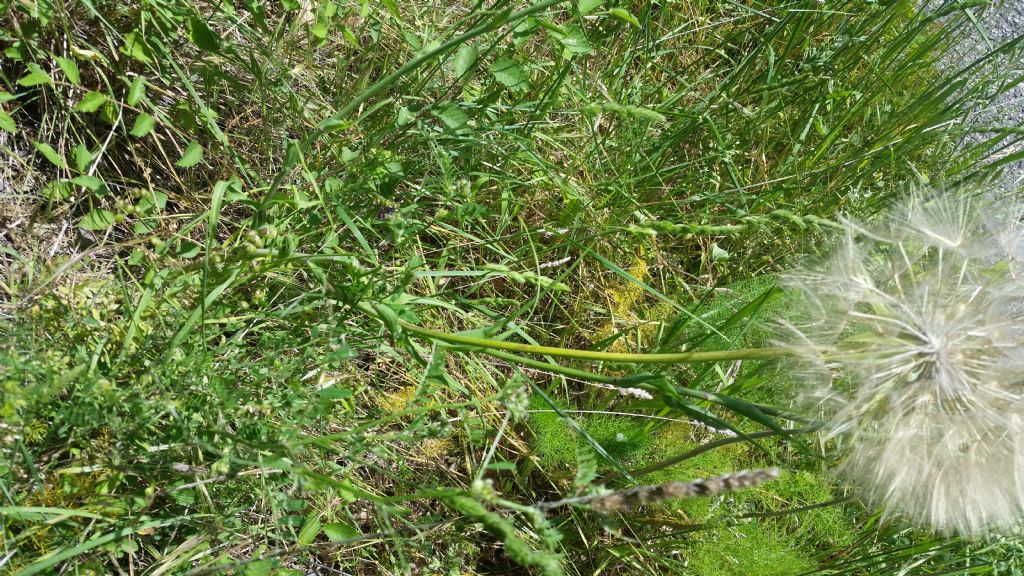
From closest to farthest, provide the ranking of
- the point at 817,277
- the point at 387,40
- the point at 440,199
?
the point at 817,277, the point at 440,199, the point at 387,40

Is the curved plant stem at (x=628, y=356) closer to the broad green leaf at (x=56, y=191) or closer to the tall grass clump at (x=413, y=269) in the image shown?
the tall grass clump at (x=413, y=269)

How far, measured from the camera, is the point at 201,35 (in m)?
1.90

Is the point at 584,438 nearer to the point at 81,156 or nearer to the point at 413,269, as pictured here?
the point at 413,269

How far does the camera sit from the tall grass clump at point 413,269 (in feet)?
5.30

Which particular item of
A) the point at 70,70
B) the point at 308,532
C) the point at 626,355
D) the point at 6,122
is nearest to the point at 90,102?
the point at 70,70

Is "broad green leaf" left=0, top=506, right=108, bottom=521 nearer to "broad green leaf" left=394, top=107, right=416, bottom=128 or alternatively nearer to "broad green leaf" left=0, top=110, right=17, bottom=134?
"broad green leaf" left=0, top=110, right=17, bottom=134

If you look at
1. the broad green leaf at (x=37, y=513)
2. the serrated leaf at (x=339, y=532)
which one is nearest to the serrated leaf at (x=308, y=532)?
the serrated leaf at (x=339, y=532)

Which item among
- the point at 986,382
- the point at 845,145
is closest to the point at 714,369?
the point at 986,382

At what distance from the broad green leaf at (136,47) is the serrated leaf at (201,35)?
0.42ft

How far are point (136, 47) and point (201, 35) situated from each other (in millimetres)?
180

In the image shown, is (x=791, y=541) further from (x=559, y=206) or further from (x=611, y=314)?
(x=559, y=206)

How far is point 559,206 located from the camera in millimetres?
2543

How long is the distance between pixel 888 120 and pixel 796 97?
1.28 feet

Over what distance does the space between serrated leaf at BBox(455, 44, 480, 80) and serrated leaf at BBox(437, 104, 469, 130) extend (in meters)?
0.09
